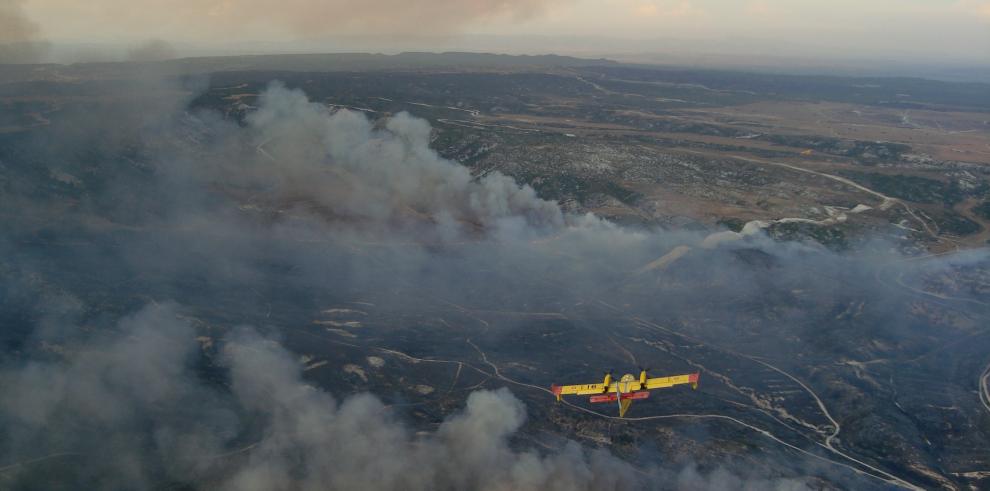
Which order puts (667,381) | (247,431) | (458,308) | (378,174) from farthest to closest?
(378,174) → (458,308) → (667,381) → (247,431)

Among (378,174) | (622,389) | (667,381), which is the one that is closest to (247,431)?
(622,389)

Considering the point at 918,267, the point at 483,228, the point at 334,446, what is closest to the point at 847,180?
the point at 918,267

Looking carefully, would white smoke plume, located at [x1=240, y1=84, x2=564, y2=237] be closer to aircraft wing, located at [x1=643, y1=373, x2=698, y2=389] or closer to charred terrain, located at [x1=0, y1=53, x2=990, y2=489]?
charred terrain, located at [x1=0, y1=53, x2=990, y2=489]

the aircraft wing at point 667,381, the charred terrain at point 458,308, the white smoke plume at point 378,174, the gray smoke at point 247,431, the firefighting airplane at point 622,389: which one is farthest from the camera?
the white smoke plume at point 378,174

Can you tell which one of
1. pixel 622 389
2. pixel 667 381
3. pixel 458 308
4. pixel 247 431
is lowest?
pixel 247 431

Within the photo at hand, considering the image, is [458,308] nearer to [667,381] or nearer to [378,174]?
[667,381]

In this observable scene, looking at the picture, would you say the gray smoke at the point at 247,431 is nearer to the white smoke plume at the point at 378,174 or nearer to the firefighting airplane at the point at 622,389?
the firefighting airplane at the point at 622,389

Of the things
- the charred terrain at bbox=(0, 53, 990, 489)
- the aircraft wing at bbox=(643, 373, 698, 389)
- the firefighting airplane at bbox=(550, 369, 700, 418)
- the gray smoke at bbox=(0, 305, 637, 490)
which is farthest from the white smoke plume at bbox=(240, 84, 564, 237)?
the aircraft wing at bbox=(643, 373, 698, 389)

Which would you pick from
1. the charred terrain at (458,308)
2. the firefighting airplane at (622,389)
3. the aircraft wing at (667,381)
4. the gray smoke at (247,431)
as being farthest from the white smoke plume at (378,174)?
the aircraft wing at (667,381)
